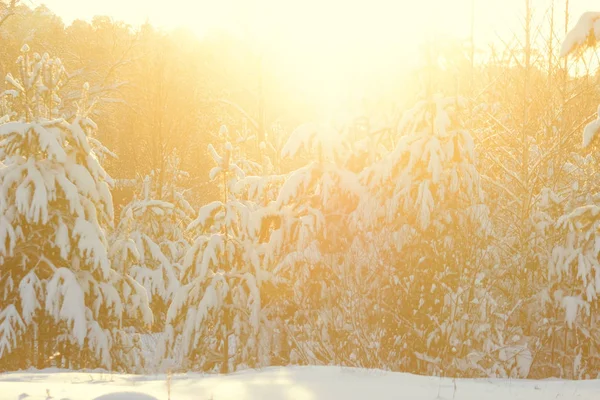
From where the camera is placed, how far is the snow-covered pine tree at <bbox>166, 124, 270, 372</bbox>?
10.3 m

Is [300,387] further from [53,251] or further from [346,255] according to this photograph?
[53,251]

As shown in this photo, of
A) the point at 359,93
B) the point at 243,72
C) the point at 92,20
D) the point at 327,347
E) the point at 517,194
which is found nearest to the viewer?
the point at 327,347

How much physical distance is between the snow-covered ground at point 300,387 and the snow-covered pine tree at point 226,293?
11.9 feet

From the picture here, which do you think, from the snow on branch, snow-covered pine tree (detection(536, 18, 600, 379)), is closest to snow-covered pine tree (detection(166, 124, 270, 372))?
snow-covered pine tree (detection(536, 18, 600, 379))

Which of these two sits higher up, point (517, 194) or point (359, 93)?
point (359, 93)

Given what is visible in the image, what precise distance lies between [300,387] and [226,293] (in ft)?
16.1

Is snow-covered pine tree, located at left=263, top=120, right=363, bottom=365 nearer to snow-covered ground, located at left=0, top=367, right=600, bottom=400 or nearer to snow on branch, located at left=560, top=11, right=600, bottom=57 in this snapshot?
snow-covered ground, located at left=0, top=367, right=600, bottom=400

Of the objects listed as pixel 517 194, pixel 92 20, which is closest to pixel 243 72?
pixel 92 20

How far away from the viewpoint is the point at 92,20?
4406 centimetres

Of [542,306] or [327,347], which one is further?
[542,306]

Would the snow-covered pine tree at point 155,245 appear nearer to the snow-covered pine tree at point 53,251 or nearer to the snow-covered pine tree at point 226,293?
the snow-covered pine tree at point 53,251

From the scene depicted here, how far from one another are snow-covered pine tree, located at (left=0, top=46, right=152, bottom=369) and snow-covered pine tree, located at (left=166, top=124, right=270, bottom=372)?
1.34 meters

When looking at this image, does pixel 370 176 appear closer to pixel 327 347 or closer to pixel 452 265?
pixel 452 265

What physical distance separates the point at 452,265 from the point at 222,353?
4563mm
